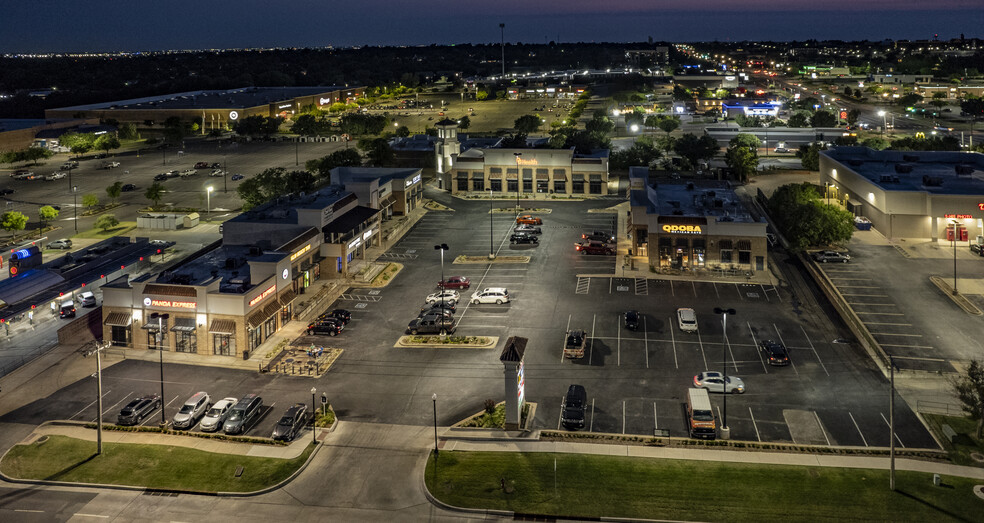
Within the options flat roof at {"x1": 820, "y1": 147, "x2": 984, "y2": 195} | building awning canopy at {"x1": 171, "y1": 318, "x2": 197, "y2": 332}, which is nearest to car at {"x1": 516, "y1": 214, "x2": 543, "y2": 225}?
flat roof at {"x1": 820, "y1": 147, "x2": 984, "y2": 195}

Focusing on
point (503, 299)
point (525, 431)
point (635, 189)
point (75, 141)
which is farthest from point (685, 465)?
point (75, 141)

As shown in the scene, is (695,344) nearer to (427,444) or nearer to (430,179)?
(427,444)

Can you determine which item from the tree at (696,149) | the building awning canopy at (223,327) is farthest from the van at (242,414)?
the tree at (696,149)

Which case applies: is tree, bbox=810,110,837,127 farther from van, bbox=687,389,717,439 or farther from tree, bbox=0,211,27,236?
tree, bbox=0,211,27,236

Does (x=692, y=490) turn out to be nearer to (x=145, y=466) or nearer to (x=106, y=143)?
(x=145, y=466)

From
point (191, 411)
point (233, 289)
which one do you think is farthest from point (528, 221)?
point (191, 411)
